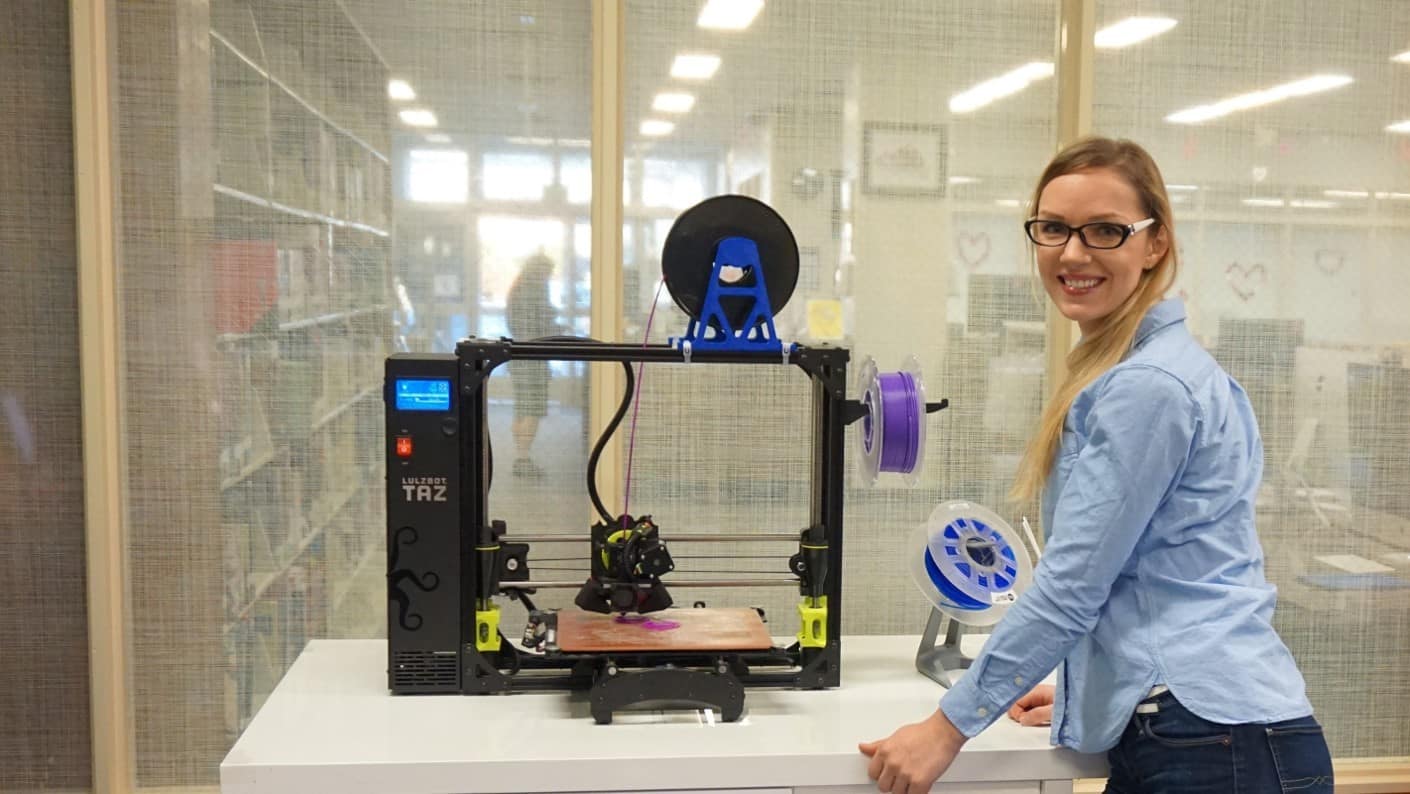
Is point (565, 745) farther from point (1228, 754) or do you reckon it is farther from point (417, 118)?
point (417, 118)

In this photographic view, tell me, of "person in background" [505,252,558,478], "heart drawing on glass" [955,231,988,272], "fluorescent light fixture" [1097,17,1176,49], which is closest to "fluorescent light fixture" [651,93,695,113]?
"person in background" [505,252,558,478]

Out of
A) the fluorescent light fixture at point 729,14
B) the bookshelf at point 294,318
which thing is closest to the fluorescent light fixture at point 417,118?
the bookshelf at point 294,318

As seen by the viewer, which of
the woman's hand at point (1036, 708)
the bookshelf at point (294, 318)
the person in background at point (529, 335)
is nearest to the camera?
the woman's hand at point (1036, 708)

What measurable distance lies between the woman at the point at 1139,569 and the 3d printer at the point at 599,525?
0.33m

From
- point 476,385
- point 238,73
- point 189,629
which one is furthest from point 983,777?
point 238,73

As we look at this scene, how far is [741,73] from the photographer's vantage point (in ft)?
8.65

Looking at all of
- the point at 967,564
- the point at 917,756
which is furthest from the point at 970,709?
the point at 967,564

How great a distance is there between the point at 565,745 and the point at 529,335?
1.37 meters

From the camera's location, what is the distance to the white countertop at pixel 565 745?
1.39 meters

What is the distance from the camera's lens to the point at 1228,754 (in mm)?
1304

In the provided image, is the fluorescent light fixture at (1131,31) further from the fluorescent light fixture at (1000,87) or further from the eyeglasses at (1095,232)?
the eyeglasses at (1095,232)

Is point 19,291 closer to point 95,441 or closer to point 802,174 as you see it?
point 95,441

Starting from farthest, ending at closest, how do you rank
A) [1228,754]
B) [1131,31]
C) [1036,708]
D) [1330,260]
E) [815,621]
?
1. [1330,260]
2. [1131,31]
3. [815,621]
4. [1036,708]
5. [1228,754]

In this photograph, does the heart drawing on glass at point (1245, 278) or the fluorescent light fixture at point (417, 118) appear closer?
the fluorescent light fixture at point (417, 118)
